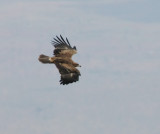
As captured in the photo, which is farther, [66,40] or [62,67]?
[66,40]

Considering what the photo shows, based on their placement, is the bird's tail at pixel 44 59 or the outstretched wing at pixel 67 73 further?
the bird's tail at pixel 44 59

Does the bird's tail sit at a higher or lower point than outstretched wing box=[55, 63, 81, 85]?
higher

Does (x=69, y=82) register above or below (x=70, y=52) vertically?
below

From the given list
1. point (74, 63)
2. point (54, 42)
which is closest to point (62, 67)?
point (74, 63)

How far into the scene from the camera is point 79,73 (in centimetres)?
5866

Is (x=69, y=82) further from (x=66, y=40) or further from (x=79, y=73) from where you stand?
(x=66, y=40)

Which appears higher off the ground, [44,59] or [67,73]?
[44,59]

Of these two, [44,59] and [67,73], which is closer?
[67,73]

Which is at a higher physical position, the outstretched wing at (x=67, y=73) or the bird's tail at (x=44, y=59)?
the bird's tail at (x=44, y=59)

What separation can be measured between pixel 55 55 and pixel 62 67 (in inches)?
110

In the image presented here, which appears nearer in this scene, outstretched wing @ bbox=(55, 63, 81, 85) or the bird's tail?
outstretched wing @ bbox=(55, 63, 81, 85)

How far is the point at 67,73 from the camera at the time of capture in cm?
5859

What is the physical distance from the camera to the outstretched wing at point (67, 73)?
58.0m

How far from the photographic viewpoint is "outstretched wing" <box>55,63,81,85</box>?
2282 inches
